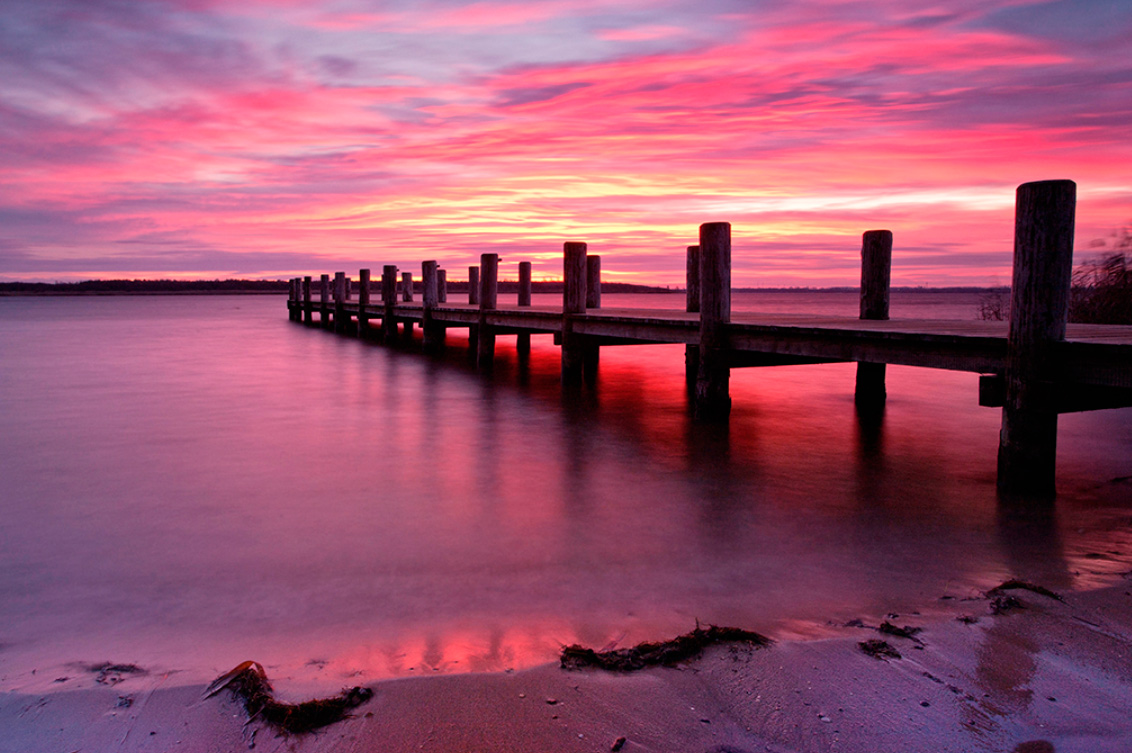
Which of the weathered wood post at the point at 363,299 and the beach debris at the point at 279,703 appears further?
the weathered wood post at the point at 363,299

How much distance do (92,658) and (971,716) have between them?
3459 mm

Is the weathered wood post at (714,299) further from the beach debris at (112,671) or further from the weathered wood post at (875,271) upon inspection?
the beach debris at (112,671)

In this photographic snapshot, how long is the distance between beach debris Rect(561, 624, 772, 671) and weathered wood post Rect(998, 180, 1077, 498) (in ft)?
9.89

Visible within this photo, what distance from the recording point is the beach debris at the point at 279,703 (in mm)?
2584

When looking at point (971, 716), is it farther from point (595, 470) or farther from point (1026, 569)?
point (595, 470)

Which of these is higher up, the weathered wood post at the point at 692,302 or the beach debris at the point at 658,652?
the weathered wood post at the point at 692,302

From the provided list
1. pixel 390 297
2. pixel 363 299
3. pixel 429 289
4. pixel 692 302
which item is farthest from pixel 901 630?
pixel 363 299

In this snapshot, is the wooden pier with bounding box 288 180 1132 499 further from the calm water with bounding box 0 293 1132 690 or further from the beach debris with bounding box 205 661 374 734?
the beach debris with bounding box 205 661 374 734

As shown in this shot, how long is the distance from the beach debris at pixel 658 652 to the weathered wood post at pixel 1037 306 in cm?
301

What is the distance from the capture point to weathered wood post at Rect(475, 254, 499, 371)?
13.8 meters

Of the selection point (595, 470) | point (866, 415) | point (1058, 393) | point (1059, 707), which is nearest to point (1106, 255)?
point (866, 415)

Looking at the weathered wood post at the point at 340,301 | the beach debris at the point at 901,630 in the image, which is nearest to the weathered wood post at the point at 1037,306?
the beach debris at the point at 901,630

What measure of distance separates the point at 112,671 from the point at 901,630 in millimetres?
3284

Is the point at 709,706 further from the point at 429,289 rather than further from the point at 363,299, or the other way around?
the point at 363,299
